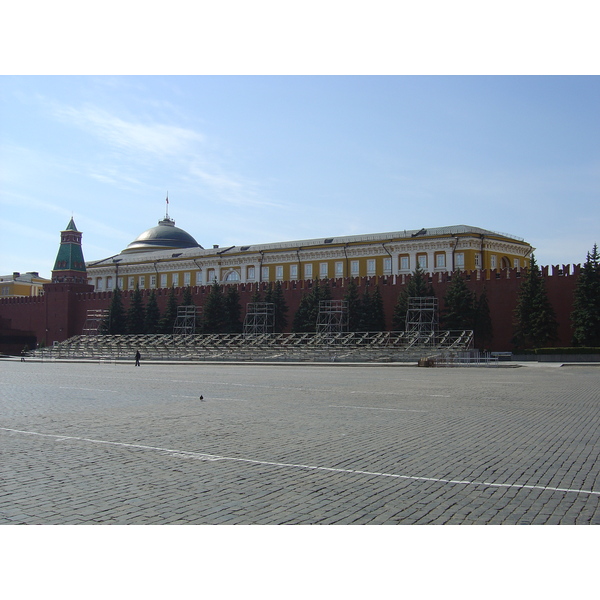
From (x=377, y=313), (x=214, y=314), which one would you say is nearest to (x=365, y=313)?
(x=377, y=313)

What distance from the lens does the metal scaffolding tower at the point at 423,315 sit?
36647 mm

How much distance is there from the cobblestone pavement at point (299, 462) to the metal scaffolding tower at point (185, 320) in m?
36.2

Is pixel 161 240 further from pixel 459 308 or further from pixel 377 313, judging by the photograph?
pixel 459 308

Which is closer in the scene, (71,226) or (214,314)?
(214,314)

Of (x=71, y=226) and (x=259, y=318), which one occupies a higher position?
(x=71, y=226)

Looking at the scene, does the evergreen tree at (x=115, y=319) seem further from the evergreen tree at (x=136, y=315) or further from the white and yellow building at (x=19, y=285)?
the white and yellow building at (x=19, y=285)

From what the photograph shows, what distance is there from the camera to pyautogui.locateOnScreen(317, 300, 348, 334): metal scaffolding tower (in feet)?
133

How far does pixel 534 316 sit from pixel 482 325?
11.2 ft

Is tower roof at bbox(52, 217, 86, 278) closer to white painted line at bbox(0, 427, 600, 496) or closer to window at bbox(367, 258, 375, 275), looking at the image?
window at bbox(367, 258, 375, 275)

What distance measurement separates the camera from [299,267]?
5553 cm

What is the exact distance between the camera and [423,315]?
127 ft

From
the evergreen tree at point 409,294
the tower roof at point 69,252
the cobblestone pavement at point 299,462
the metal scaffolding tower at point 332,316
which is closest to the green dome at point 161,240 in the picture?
the tower roof at point 69,252

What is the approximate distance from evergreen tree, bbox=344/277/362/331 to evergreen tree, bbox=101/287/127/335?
66.5 feet

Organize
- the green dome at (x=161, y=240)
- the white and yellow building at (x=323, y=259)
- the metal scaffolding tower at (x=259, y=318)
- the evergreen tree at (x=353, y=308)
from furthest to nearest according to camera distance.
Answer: the green dome at (x=161, y=240) < the white and yellow building at (x=323, y=259) < the metal scaffolding tower at (x=259, y=318) < the evergreen tree at (x=353, y=308)
